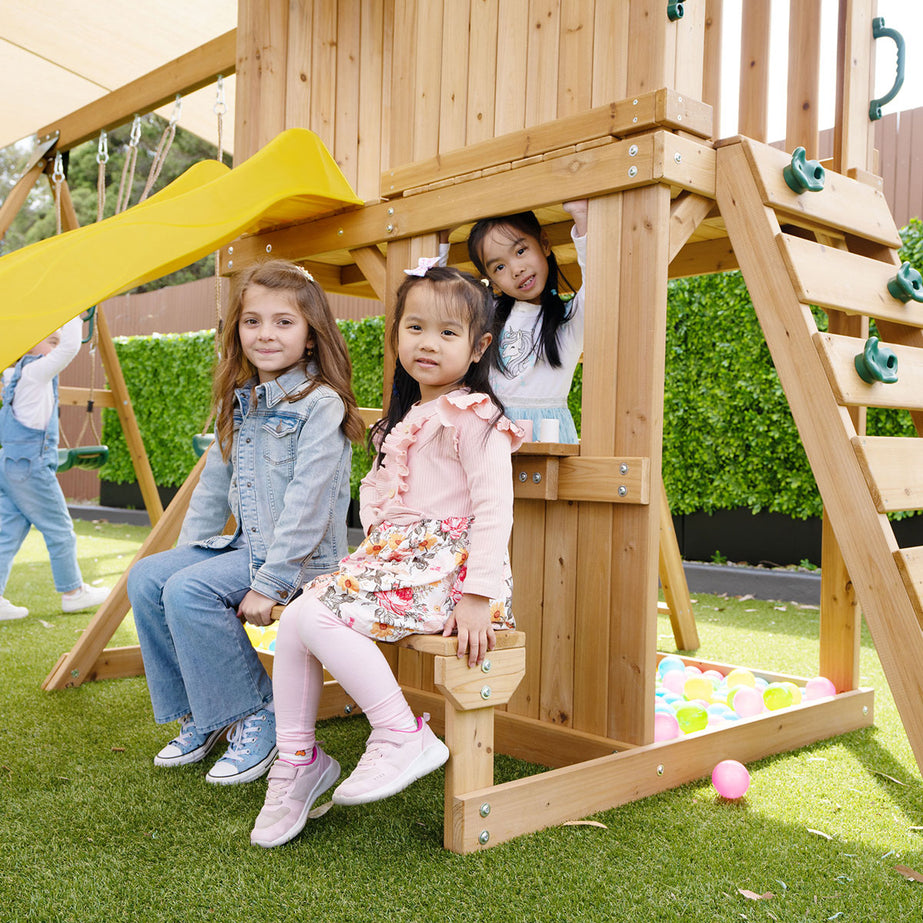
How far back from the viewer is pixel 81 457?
630 centimetres

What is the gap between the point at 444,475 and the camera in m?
2.36

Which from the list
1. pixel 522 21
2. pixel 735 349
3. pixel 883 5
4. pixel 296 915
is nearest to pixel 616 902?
pixel 296 915

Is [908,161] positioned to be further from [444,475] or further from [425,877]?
[425,877]

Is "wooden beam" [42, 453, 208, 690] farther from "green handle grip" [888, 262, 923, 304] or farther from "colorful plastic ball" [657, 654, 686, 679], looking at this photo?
"green handle grip" [888, 262, 923, 304]

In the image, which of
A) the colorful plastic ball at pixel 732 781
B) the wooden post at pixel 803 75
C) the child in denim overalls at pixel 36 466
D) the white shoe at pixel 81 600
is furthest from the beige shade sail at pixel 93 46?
the colorful plastic ball at pixel 732 781

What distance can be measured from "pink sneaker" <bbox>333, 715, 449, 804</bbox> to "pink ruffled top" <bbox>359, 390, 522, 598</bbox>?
366 millimetres

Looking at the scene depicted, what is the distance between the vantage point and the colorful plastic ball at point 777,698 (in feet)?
10.3

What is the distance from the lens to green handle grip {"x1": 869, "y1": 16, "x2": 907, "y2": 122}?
10.0 feet

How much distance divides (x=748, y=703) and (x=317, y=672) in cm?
165

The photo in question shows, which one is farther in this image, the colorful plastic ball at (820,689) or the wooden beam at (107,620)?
the wooden beam at (107,620)

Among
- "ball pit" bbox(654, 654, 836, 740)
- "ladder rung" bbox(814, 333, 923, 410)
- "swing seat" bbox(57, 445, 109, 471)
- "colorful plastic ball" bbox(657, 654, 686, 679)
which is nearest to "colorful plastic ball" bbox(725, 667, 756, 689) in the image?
"ball pit" bbox(654, 654, 836, 740)

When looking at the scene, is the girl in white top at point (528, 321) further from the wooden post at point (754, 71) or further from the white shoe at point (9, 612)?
the white shoe at point (9, 612)

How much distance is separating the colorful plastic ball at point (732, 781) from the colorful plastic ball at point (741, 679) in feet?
3.71

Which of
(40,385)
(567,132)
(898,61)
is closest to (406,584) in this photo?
(567,132)
